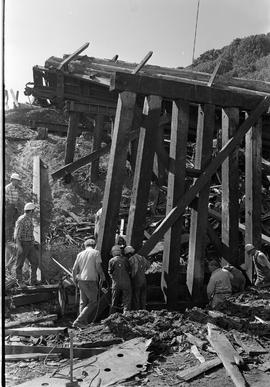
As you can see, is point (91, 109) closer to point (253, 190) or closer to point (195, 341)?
point (253, 190)

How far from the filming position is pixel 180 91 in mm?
6652

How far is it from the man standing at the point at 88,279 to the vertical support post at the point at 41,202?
60.0 inches

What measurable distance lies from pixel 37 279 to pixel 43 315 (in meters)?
1.06

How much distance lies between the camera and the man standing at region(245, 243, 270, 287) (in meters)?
7.04

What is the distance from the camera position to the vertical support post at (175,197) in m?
6.66

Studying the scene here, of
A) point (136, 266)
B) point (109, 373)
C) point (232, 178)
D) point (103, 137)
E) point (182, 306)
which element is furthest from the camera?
point (103, 137)

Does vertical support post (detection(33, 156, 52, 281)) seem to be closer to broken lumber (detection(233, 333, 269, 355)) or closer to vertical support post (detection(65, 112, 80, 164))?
vertical support post (detection(65, 112, 80, 164))

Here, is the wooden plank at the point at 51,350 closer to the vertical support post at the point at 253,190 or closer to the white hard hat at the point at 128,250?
the white hard hat at the point at 128,250

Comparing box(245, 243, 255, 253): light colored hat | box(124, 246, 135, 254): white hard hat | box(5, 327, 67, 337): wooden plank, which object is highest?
box(124, 246, 135, 254): white hard hat

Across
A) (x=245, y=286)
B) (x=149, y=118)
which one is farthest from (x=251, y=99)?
(x=245, y=286)

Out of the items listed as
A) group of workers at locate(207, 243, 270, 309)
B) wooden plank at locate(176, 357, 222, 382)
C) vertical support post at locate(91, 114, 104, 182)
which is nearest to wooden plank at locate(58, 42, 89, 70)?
vertical support post at locate(91, 114, 104, 182)

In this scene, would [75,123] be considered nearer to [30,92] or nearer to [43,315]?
[30,92]

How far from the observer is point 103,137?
38.1 feet

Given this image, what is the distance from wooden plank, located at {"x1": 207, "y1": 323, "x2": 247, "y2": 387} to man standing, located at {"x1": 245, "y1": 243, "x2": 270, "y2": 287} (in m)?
2.19
